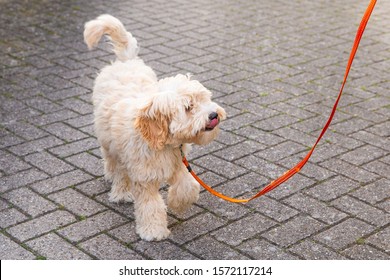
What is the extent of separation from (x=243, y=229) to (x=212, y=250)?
0.37 meters

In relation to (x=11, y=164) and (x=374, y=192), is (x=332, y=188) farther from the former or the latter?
(x=11, y=164)

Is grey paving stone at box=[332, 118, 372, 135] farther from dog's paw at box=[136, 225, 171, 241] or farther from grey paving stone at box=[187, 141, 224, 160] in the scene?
dog's paw at box=[136, 225, 171, 241]

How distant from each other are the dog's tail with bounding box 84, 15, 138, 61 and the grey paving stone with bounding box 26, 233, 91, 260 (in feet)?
5.30

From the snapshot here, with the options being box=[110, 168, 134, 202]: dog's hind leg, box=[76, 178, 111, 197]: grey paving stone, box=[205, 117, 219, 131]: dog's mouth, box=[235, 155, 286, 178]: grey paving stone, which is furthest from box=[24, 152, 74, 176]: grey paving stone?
box=[205, 117, 219, 131]: dog's mouth

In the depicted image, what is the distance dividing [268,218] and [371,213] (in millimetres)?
820

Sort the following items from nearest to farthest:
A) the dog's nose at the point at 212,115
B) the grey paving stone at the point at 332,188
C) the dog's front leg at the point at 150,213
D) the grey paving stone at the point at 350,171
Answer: the dog's nose at the point at 212,115
the dog's front leg at the point at 150,213
the grey paving stone at the point at 332,188
the grey paving stone at the point at 350,171

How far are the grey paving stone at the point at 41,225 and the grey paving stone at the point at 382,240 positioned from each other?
2252 millimetres

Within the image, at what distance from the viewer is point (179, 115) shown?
14.3ft

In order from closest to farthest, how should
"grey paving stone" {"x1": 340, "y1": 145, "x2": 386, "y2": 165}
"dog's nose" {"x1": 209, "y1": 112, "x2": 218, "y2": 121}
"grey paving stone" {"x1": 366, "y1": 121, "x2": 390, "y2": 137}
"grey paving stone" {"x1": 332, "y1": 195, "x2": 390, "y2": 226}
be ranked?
"dog's nose" {"x1": 209, "y1": 112, "x2": 218, "y2": 121}
"grey paving stone" {"x1": 332, "y1": 195, "x2": 390, "y2": 226}
"grey paving stone" {"x1": 340, "y1": 145, "x2": 386, "y2": 165}
"grey paving stone" {"x1": 366, "y1": 121, "x2": 390, "y2": 137}

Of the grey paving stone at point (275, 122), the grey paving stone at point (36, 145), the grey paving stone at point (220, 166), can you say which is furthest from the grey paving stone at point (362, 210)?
the grey paving stone at point (36, 145)

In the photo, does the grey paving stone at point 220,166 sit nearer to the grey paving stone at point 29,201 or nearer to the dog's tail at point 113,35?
the dog's tail at point 113,35

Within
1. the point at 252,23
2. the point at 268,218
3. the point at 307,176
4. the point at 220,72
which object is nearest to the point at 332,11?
the point at 252,23

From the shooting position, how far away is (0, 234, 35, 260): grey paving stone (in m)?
4.65

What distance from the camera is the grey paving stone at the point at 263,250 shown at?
4.72 m
